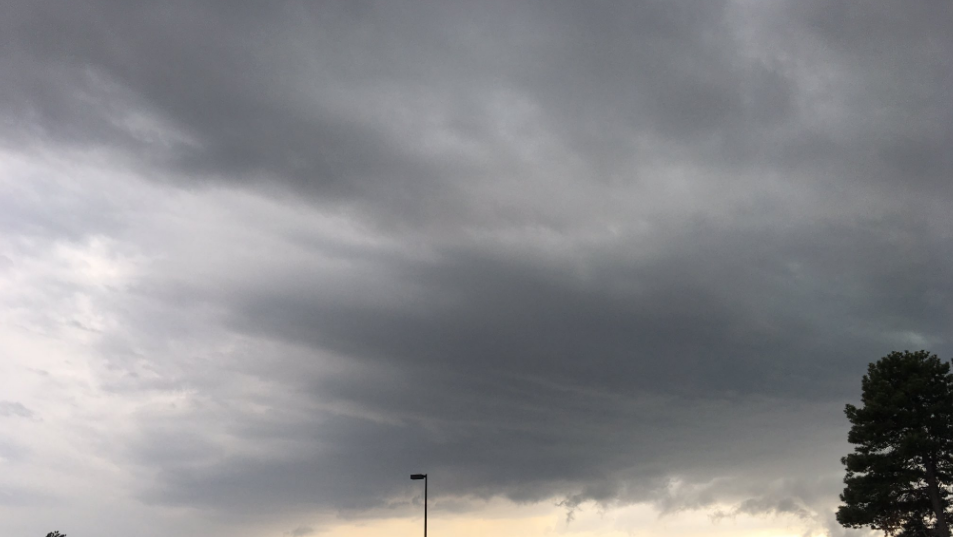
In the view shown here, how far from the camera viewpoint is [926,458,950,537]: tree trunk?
4491 cm

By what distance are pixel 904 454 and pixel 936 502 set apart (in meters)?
3.90

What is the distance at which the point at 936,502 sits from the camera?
45.4m

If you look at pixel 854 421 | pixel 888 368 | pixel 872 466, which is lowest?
pixel 872 466

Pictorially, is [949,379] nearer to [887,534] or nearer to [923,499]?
[923,499]

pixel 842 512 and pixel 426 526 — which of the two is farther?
pixel 426 526

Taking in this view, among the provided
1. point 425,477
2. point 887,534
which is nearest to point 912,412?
point 887,534

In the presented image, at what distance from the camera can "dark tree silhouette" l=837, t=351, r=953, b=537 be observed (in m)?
46.0

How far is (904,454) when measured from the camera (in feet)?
149

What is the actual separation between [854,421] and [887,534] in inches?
317

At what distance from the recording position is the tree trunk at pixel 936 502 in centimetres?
4491

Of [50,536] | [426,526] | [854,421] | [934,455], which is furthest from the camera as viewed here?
[50,536]

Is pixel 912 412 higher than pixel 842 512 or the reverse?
higher

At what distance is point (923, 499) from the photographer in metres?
46.7

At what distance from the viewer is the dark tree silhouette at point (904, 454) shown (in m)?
46.0
